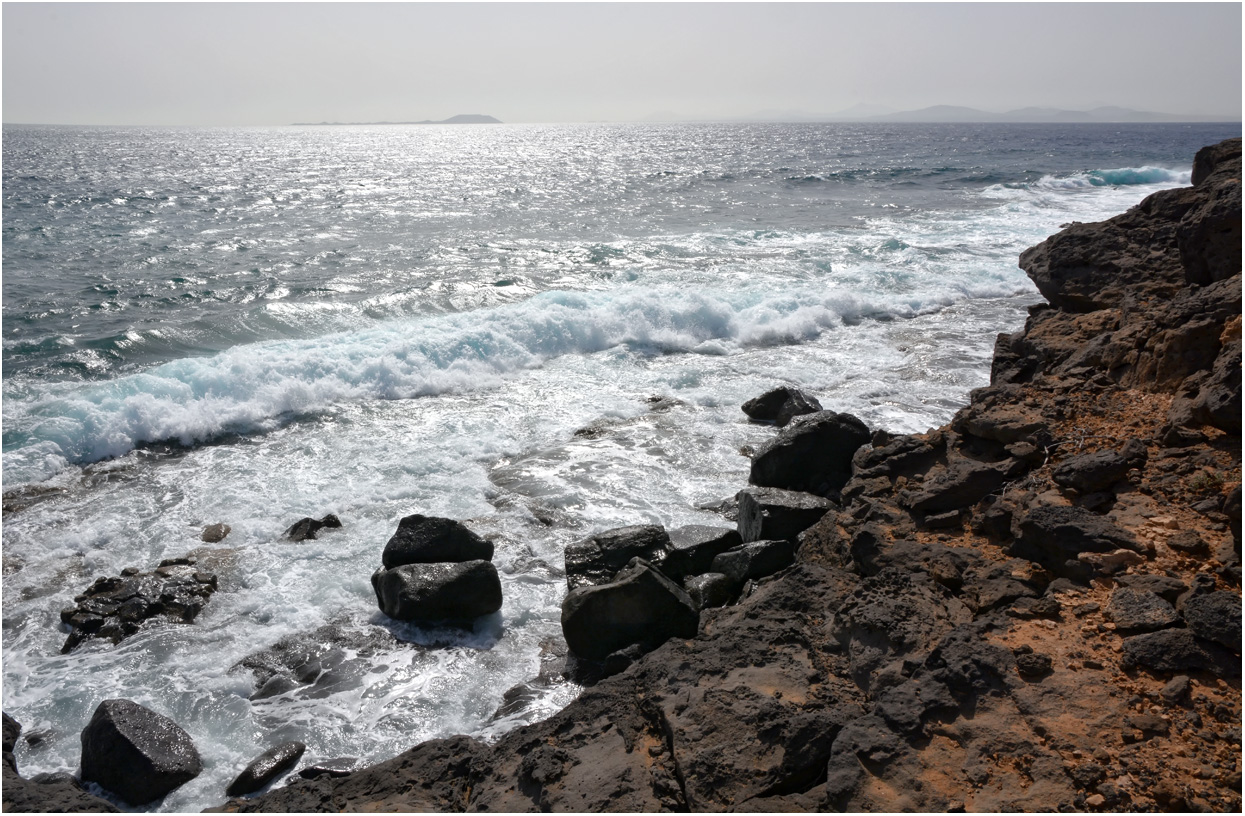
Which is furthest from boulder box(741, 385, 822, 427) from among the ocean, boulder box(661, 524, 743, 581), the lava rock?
the lava rock

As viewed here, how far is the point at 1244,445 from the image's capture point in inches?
180

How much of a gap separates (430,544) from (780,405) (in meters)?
5.95

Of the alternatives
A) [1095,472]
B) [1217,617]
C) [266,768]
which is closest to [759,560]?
[1095,472]

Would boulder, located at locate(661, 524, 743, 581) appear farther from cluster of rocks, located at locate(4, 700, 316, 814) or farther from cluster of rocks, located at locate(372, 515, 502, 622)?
cluster of rocks, located at locate(4, 700, 316, 814)

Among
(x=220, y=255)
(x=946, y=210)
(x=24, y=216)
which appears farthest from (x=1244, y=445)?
(x=24, y=216)

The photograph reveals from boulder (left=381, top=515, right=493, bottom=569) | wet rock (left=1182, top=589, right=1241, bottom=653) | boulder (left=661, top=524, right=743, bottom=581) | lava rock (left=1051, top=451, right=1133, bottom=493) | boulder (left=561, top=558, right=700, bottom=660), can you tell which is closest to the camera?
wet rock (left=1182, top=589, right=1241, bottom=653)

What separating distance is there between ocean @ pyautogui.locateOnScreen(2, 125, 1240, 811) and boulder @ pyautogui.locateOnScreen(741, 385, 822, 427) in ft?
1.11

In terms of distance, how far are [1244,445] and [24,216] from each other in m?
36.9

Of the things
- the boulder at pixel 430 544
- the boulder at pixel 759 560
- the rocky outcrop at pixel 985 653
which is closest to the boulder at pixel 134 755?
the rocky outcrop at pixel 985 653

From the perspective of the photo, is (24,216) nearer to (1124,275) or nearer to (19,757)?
(19,757)

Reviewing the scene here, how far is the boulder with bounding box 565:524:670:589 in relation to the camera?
7.07 meters

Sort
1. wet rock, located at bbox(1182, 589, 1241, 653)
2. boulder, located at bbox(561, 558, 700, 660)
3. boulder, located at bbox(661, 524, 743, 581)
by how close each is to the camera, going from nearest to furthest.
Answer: wet rock, located at bbox(1182, 589, 1241, 653) → boulder, located at bbox(561, 558, 700, 660) → boulder, located at bbox(661, 524, 743, 581)

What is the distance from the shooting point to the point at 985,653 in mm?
4027

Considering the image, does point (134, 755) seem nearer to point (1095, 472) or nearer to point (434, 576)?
point (434, 576)
